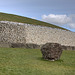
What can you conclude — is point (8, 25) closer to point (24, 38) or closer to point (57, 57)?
point (24, 38)

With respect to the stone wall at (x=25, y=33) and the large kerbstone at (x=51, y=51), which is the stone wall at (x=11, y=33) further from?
the large kerbstone at (x=51, y=51)

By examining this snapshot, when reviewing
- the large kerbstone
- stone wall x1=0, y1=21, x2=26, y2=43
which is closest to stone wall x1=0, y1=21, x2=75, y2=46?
stone wall x1=0, y1=21, x2=26, y2=43

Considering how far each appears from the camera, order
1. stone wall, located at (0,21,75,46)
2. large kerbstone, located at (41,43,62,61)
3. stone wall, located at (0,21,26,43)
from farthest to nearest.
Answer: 1. stone wall, located at (0,21,75,46)
2. stone wall, located at (0,21,26,43)
3. large kerbstone, located at (41,43,62,61)

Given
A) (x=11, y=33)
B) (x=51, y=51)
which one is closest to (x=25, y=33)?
(x=11, y=33)

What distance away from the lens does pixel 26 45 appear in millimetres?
18281

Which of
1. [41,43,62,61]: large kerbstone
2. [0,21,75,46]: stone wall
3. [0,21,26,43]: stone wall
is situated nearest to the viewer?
[41,43,62,61]: large kerbstone

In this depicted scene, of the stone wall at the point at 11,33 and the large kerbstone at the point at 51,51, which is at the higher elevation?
the stone wall at the point at 11,33

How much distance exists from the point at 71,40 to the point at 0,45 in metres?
15.0

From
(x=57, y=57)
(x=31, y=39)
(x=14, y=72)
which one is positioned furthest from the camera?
(x=31, y=39)

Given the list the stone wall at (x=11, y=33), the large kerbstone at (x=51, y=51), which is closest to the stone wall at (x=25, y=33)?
the stone wall at (x=11, y=33)

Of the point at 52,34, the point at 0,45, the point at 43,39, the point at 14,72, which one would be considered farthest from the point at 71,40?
the point at 14,72

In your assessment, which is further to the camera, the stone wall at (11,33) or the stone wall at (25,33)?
the stone wall at (25,33)

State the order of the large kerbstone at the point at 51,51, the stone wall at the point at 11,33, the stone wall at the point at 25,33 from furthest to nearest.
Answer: the stone wall at the point at 25,33, the stone wall at the point at 11,33, the large kerbstone at the point at 51,51

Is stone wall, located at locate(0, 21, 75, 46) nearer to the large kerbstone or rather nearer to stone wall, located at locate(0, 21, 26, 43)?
stone wall, located at locate(0, 21, 26, 43)
